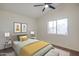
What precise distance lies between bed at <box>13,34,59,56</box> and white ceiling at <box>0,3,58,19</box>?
1.46 feet

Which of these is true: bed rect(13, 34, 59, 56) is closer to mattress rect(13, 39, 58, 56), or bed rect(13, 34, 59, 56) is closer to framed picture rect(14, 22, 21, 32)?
mattress rect(13, 39, 58, 56)

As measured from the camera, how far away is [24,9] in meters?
1.41

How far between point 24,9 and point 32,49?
26.6 inches

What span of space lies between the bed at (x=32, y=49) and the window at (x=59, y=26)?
0.29m

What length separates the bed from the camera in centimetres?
135

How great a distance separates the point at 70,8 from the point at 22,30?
87cm

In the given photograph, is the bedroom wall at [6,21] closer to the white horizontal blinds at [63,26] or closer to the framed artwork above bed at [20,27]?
the framed artwork above bed at [20,27]

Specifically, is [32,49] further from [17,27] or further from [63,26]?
[63,26]

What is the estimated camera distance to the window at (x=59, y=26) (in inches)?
54.6

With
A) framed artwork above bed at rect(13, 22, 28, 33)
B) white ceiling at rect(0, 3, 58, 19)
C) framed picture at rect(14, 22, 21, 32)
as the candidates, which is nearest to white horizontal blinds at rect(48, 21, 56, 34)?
white ceiling at rect(0, 3, 58, 19)

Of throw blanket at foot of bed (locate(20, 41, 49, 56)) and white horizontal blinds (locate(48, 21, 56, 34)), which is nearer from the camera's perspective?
throw blanket at foot of bed (locate(20, 41, 49, 56))

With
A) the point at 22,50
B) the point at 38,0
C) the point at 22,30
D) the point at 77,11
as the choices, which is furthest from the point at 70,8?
the point at 22,50

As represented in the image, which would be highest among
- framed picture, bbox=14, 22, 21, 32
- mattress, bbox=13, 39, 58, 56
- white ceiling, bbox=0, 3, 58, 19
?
white ceiling, bbox=0, 3, 58, 19

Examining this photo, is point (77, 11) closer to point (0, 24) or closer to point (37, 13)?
point (37, 13)
